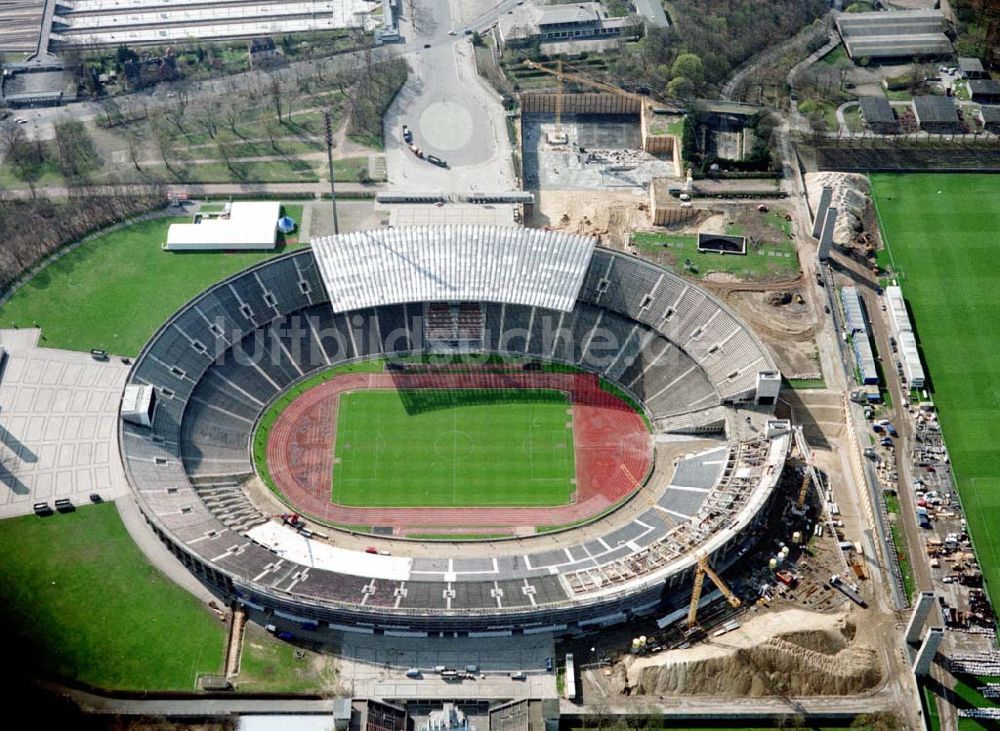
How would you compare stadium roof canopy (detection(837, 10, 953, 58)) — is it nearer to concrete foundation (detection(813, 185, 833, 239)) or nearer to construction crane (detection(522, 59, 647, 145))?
construction crane (detection(522, 59, 647, 145))

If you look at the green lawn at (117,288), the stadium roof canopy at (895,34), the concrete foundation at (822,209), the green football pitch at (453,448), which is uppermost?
the stadium roof canopy at (895,34)

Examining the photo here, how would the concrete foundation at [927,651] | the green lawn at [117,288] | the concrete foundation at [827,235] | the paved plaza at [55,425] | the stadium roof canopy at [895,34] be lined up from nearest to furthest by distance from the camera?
1. the concrete foundation at [927,651]
2. the paved plaza at [55,425]
3. the green lawn at [117,288]
4. the concrete foundation at [827,235]
5. the stadium roof canopy at [895,34]

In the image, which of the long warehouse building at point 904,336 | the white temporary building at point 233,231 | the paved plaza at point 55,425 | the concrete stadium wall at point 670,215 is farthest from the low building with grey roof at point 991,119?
the paved plaza at point 55,425

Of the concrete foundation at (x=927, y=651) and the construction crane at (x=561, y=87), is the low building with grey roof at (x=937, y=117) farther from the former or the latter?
the concrete foundation at (x=927, y=651)

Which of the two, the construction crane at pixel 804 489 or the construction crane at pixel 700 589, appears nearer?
the construction crane at pixel 700 589

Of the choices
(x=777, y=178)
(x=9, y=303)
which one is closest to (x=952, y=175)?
(x=777, y=178)

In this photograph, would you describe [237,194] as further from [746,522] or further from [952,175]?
[952,175]
